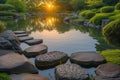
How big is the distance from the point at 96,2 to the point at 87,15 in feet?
23.0

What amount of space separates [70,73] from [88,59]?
7.46 feet

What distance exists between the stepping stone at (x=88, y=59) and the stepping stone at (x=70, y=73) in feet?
4.35

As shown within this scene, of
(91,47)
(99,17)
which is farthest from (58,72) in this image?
(99,17)

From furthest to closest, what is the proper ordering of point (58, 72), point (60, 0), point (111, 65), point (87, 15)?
point (60, 0), point (87, 15), point (111, 65), point (58, 72)

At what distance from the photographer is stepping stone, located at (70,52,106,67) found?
31.9 feet

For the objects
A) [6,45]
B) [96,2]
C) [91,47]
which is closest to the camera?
[6,45]

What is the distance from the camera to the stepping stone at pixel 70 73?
7574mm

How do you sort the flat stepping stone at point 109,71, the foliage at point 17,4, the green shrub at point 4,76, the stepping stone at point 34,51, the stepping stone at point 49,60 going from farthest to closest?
1. the foliage at point 17,4
2. the stepping stone at point 34,51
3. the stepping stone at point 49,60
4. the flat stepping stone at point 109,71
5. the green shrub at point 4,76

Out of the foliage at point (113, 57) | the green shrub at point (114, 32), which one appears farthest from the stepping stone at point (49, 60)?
the green shrub at point (114, 32)

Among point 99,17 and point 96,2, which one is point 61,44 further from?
point 96,2

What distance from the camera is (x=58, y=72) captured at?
8.04 metres

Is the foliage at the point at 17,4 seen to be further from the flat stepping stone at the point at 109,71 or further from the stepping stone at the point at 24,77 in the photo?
the stepping stone at the point at 24,77

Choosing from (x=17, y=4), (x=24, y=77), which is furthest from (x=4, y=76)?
(x=17, y=4)

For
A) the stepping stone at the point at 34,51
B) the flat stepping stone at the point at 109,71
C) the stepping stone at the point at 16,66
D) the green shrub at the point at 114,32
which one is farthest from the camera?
the stepping stone at the point at 34,51
